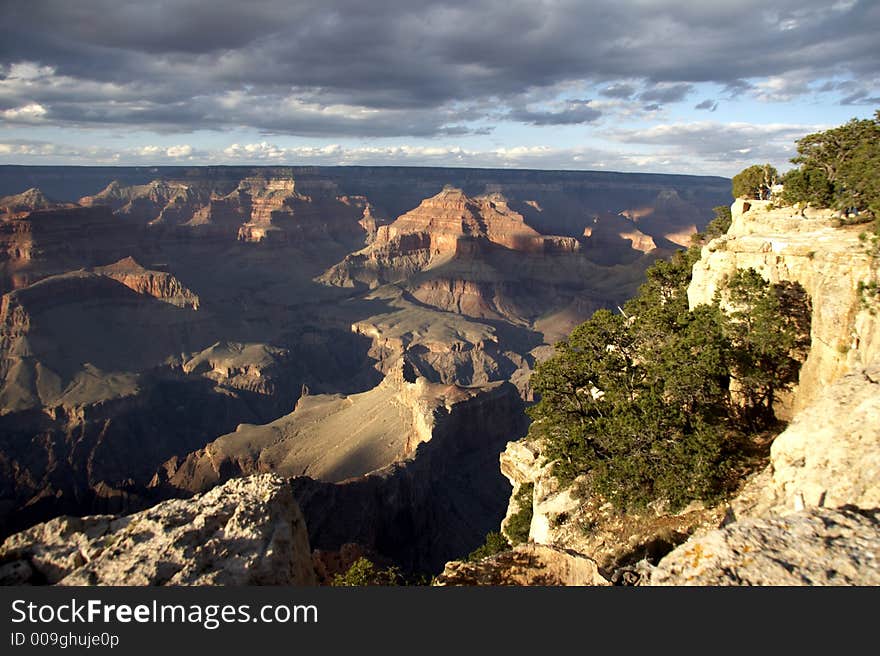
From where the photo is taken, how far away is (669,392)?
22672 mm

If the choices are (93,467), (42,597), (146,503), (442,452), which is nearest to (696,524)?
(42,597)

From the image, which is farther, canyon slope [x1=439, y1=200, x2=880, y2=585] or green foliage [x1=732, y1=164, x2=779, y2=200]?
green foliage [x1=732, y1=164, x2=779, y2=200]

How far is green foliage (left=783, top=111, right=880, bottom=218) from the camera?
1199 inches

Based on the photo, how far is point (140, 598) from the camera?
10.5 meters

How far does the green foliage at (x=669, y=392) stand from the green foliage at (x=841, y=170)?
7594mm

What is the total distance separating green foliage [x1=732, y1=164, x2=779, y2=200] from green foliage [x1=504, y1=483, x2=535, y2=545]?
30.2m

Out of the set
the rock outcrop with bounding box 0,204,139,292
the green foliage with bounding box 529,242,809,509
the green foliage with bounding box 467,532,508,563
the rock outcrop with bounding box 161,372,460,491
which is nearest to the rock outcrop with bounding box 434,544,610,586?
the green foliage with bounding box 529,242,809,509

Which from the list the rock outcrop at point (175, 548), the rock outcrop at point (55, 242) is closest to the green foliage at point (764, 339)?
the rock outcrop at point (175, 548)

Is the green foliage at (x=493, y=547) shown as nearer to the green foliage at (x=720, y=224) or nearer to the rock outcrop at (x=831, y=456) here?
the rock outcrop at (x=831, y=456)

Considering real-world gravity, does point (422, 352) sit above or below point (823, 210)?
below

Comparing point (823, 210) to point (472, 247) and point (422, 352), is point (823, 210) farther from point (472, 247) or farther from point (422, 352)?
point (472, 247)

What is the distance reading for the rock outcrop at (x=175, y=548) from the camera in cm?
1395

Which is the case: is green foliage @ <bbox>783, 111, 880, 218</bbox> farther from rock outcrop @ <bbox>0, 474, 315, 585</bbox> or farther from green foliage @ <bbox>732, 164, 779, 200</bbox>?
rock outcrop @ <bbox>0, 474, 315, 585</bbox>

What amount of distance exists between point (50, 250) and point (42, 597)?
525ft
